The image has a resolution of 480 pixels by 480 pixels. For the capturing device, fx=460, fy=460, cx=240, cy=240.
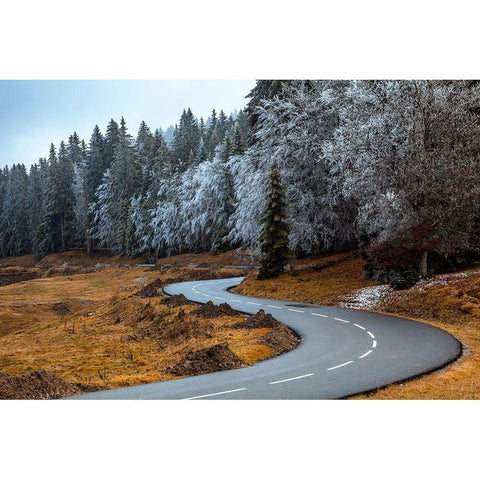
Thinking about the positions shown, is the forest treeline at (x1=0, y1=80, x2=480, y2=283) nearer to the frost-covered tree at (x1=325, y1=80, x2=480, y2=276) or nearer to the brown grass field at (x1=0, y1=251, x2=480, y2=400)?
the frost-covered tree at (x1=325, y1=80, x2=480, y2=276)

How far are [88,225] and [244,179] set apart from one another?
16.2 meters

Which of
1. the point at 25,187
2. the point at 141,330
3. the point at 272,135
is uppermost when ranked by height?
the point at 272,135

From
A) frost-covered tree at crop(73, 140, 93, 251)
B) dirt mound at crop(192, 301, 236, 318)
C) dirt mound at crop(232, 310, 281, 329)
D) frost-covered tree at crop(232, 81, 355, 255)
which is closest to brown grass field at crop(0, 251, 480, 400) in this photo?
dirt mound at crop(192, 301, 236, 318)

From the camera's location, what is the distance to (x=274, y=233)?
2545 cm

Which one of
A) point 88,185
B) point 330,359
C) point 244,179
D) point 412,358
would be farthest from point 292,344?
point 244,179

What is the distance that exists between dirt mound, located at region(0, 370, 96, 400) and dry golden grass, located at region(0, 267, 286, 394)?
21.0 inches

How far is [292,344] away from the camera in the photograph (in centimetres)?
1265

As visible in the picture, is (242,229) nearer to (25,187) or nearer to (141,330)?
(141,330)

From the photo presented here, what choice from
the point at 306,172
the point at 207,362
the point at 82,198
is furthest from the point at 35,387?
the point at 306,172

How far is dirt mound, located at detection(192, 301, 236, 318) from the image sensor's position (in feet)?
54.4

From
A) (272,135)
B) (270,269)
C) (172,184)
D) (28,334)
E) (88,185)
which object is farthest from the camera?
(172,184)

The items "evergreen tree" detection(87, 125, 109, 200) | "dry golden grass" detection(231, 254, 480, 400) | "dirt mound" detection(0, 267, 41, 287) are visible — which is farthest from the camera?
"evergreen tree" detection(87, 125, 109, 200)

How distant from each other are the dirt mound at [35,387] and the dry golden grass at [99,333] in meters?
0.53

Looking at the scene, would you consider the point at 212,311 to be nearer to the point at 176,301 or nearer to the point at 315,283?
the point at 176,301
